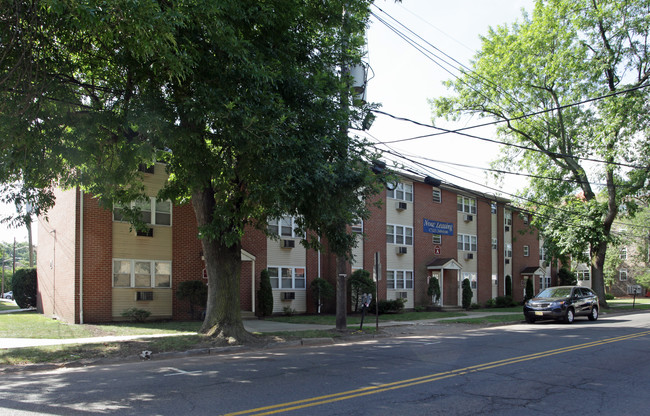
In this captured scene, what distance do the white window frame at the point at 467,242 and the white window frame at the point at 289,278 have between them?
44.7ft

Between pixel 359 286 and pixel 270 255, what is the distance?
5181 mm

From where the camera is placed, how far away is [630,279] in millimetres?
63844

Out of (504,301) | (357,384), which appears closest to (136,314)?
(357,384)

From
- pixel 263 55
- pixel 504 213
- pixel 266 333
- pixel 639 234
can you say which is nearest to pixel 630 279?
pixel 639 234

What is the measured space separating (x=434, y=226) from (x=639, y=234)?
116ft

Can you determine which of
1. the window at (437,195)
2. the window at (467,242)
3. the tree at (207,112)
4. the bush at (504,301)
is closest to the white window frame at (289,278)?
the tree at (207,112)

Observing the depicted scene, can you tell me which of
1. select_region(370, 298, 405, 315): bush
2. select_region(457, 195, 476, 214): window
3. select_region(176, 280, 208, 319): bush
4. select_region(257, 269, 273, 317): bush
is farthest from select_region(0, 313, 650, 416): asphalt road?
select_region(457, 195, 476, 214): window

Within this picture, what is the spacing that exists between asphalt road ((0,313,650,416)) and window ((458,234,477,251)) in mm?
22271

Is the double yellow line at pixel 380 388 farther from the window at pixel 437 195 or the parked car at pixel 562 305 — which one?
the window at pixel 437 195

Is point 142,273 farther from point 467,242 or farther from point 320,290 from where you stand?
point 467,242

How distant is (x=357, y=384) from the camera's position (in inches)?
321

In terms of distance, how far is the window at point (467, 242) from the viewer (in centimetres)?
3512

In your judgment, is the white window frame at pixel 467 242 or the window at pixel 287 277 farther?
the white window frame at pixel 467 242

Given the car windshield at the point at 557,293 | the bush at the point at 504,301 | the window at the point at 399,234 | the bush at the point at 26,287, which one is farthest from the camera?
the bush at the point at 504,301
